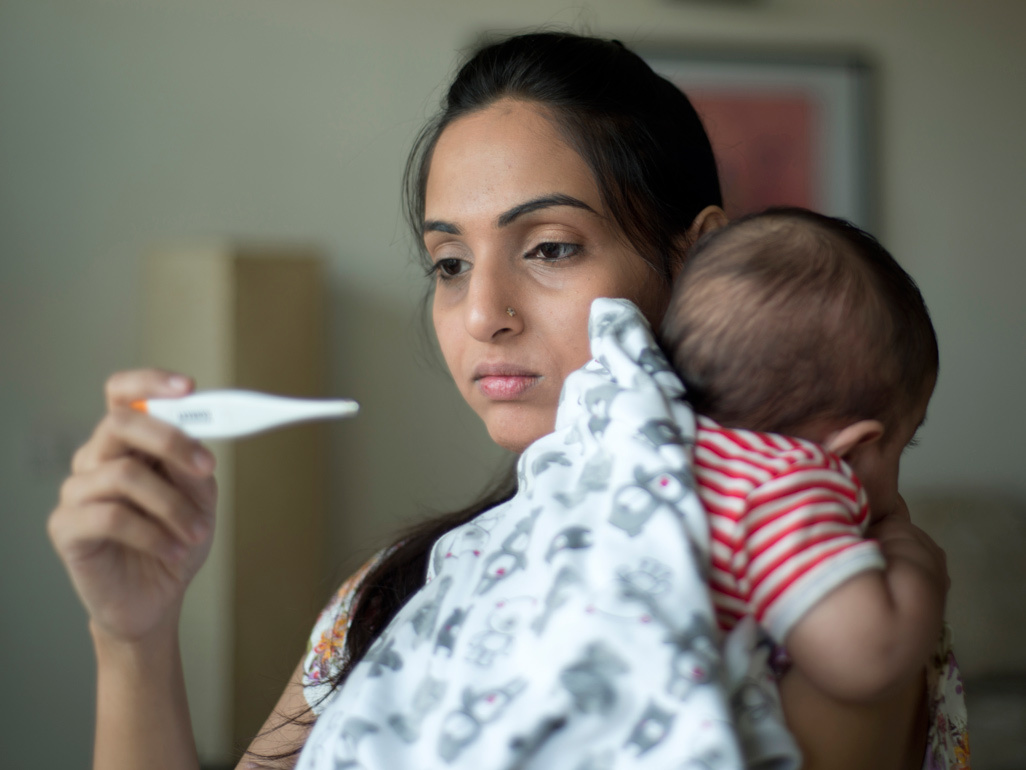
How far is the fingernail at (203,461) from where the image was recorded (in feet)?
2.16

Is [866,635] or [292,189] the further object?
[292,189]

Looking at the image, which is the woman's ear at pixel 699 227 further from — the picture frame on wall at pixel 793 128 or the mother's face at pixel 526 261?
the picture frame on wall at pixel 793 128

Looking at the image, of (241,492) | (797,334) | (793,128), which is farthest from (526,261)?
(793,128)

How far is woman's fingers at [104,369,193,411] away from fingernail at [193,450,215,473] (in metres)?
0.05

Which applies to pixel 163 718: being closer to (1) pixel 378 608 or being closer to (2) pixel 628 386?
(1) pixel 378 608

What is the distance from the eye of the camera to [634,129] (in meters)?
1.12

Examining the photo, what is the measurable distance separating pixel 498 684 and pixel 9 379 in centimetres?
238

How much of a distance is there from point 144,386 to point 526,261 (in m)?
0.49

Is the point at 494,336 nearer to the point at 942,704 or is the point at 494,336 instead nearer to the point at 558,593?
the point at 558,593

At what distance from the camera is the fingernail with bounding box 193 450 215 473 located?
2.16 feet

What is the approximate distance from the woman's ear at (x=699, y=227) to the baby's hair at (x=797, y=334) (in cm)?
32

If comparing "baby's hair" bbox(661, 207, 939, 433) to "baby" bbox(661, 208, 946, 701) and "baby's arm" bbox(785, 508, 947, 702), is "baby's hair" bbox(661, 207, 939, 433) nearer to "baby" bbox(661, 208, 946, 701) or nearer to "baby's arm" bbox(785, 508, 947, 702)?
"baby" bbox(661, 208, 946, 701)

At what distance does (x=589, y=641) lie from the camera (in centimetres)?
60

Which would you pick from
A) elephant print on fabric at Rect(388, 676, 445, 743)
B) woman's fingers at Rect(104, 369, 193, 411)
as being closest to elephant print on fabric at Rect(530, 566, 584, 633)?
elephant print on fabric at Rect(388, 676, 445, 743)
